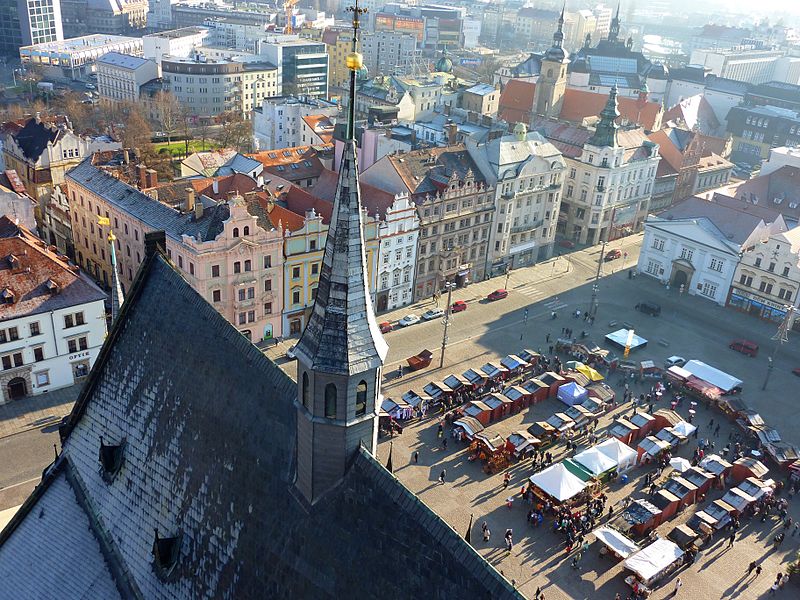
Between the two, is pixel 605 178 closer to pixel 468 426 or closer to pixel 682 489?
pixel 468 426

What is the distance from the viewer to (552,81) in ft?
455

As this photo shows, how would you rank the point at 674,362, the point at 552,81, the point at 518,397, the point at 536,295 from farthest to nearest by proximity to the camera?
the point at 552,81 → the point at 536,295 → the point at 674,362 → the point at 518,397

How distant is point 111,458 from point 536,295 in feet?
214

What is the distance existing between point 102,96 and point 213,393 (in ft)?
550

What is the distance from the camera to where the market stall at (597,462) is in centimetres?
5441

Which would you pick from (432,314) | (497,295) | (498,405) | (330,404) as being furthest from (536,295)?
(330,404)

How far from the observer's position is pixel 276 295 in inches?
2815

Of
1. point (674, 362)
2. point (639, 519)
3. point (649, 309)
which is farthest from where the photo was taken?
point (649, 309)

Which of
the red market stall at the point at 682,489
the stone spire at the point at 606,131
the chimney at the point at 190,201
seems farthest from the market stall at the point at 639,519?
the stone spire at the point at 606,131

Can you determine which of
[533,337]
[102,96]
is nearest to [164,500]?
[533,337]

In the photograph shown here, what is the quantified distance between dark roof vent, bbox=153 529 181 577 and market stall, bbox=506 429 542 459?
3599 cm

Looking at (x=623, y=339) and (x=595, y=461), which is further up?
(x=595, y=461)

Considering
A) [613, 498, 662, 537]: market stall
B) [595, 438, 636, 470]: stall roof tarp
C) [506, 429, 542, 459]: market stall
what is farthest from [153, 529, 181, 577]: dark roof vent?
[595, 438, 636, 470]: stall roof tarp

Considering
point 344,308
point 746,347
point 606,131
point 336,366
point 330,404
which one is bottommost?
point 746,347
